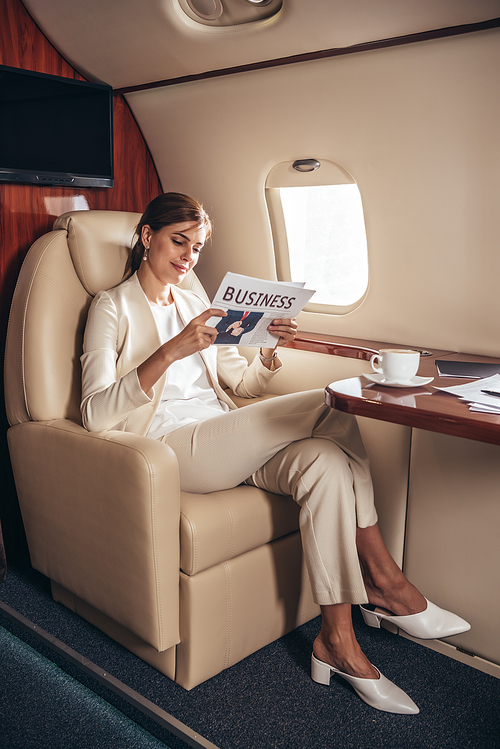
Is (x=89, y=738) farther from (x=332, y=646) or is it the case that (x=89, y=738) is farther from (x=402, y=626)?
(x=402, y=626)

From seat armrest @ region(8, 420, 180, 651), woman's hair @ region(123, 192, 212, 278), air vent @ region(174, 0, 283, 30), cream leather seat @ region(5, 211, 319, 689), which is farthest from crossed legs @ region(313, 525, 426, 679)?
air vent @ region(174, 0, 283, 30)

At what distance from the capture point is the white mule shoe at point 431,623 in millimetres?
1700

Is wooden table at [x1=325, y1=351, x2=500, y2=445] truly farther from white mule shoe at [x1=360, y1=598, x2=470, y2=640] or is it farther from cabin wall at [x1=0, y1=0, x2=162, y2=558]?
cabin wall at [x1=0, y1=0, x2=162, y2=558]

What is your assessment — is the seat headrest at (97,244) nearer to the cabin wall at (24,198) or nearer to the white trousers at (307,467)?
the cabin wall at (24,198)

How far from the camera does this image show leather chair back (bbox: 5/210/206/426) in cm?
194

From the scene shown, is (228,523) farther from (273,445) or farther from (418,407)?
(418,407)

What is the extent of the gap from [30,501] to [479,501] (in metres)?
1.39

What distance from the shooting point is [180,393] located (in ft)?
6.68

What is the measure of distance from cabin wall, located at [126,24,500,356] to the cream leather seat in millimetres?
576

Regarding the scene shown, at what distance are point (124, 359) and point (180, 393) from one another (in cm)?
22

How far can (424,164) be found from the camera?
196 cm

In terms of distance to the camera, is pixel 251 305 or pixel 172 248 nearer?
pixel 251 305

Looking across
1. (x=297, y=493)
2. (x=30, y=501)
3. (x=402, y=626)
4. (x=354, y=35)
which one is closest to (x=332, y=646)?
(x=402, y=626)

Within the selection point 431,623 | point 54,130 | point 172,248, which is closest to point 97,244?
point 172,248
